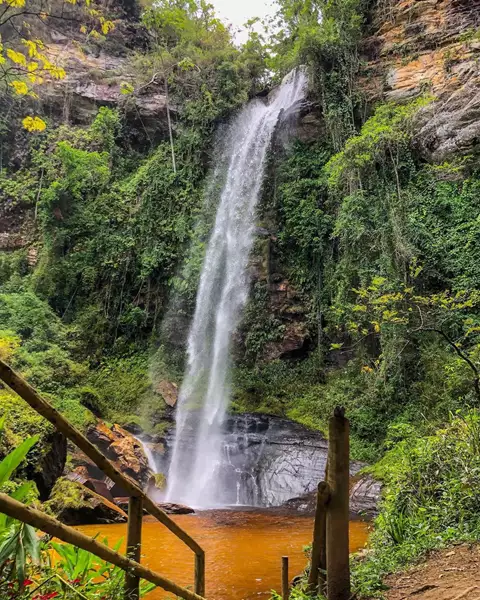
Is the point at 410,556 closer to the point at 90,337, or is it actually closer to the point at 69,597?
the point at 69,597

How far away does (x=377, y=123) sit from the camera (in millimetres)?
13312

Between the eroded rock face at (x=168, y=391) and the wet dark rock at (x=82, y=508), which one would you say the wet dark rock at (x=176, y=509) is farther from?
the eroded rock face at (x=168, y=391)

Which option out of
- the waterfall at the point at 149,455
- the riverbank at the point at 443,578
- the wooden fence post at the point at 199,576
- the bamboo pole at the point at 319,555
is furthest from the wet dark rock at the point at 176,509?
the wooden fence post at the point at 199,576

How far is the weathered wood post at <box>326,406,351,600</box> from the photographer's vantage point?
262 centimetres

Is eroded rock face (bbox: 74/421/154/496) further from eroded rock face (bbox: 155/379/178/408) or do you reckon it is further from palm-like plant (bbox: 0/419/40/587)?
palm-like plant (bbox: 0/419/40/587)

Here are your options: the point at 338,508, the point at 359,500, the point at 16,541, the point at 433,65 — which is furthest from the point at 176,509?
the point at 433,65

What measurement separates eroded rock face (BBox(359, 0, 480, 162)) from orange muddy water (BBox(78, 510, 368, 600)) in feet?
33.7

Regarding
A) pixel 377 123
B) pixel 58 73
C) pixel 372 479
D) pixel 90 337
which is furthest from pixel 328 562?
pixel 90 337

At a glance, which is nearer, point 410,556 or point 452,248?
point 410,556

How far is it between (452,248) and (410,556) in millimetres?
9348

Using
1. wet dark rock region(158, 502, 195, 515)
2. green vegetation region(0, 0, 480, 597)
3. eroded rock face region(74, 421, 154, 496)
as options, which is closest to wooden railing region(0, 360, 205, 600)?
green vegetation region(0, 0, 480, 597)

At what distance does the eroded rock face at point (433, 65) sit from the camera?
12.6m

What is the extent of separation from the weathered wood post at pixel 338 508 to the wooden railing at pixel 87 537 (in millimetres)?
767

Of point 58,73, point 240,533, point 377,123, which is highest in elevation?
point 377,123
